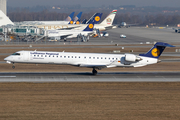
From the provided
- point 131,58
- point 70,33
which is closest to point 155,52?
point 131,58

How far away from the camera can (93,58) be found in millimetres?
46250

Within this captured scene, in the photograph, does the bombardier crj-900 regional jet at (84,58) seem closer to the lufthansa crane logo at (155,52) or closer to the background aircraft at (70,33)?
the lufthansa crane logo at (155,52)

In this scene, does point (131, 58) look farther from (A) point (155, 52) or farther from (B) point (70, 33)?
Answer: (B) point (70, 33)

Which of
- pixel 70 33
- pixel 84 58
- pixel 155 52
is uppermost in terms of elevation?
pixel 70 33

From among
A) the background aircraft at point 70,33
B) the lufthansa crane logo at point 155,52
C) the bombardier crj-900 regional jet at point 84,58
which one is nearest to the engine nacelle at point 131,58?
the bombardier crj-900 regional jet at point 84,58

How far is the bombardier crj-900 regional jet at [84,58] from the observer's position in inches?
1780

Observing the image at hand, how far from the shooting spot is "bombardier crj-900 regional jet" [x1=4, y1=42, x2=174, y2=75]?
148ft

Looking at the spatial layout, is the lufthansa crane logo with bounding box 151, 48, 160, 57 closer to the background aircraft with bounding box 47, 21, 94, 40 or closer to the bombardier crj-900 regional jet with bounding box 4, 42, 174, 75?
the bombardier crj-900 regional jet with bounding box 4, 42, 174, 75

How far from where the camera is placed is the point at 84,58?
151 feet

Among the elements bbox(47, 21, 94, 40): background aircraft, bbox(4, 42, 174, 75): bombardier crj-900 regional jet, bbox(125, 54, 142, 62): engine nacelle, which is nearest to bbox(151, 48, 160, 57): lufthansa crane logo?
bbox(4, 42, 174, 75): bombardier crj-900 regional jet

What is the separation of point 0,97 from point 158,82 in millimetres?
22878

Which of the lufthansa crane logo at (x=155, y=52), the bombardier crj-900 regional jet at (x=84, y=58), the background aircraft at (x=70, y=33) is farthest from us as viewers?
the background aircraft at (x=70, y=33)

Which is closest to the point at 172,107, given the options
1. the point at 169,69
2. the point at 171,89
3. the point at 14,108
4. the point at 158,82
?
the point at 171,89

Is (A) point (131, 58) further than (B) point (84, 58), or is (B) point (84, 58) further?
(B) point (84, 58)
